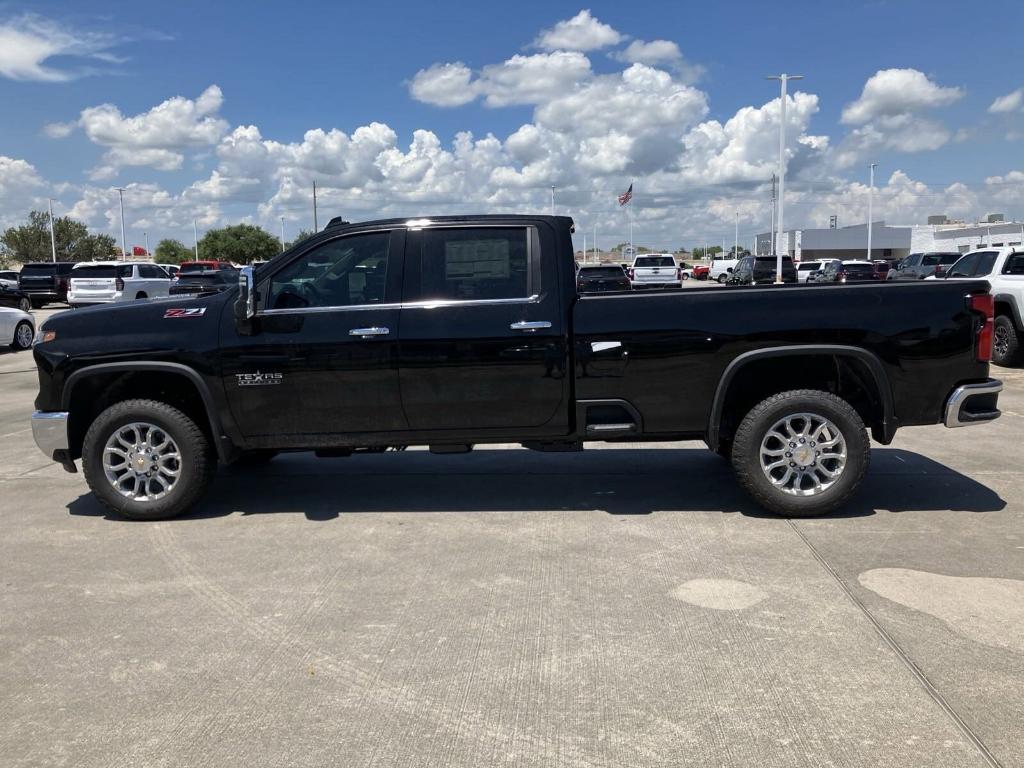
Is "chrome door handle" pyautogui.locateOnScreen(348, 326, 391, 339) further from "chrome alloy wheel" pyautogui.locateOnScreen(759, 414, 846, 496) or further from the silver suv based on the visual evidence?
the silver suv

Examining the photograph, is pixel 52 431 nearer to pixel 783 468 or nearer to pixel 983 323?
pixel 783 468

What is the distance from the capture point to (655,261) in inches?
1428

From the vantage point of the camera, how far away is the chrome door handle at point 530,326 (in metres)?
5.84

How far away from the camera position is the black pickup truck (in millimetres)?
5844

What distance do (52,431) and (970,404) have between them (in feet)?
20.2

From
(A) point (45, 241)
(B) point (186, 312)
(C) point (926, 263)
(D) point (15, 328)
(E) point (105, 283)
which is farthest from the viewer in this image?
(A) point (45, 241)

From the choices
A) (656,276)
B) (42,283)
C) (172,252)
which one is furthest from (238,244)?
(656,276)

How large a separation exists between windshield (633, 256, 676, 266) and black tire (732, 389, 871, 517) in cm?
3047

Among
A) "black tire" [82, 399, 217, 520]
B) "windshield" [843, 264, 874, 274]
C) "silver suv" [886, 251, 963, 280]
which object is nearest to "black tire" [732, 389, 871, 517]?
"black tire" [82, 399, 217, 520]

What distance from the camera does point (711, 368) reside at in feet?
19.3

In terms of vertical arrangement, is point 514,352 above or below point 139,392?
above

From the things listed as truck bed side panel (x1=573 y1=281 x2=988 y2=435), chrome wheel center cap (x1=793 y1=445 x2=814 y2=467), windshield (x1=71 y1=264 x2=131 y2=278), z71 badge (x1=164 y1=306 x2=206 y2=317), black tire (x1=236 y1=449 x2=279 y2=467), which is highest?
windshield (x1=71 y1=264 x2=131 y2=278)

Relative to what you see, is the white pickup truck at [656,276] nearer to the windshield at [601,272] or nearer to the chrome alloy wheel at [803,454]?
the windshield at [601,272]

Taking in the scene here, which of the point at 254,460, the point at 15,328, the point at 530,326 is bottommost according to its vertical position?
the point at 254,460
